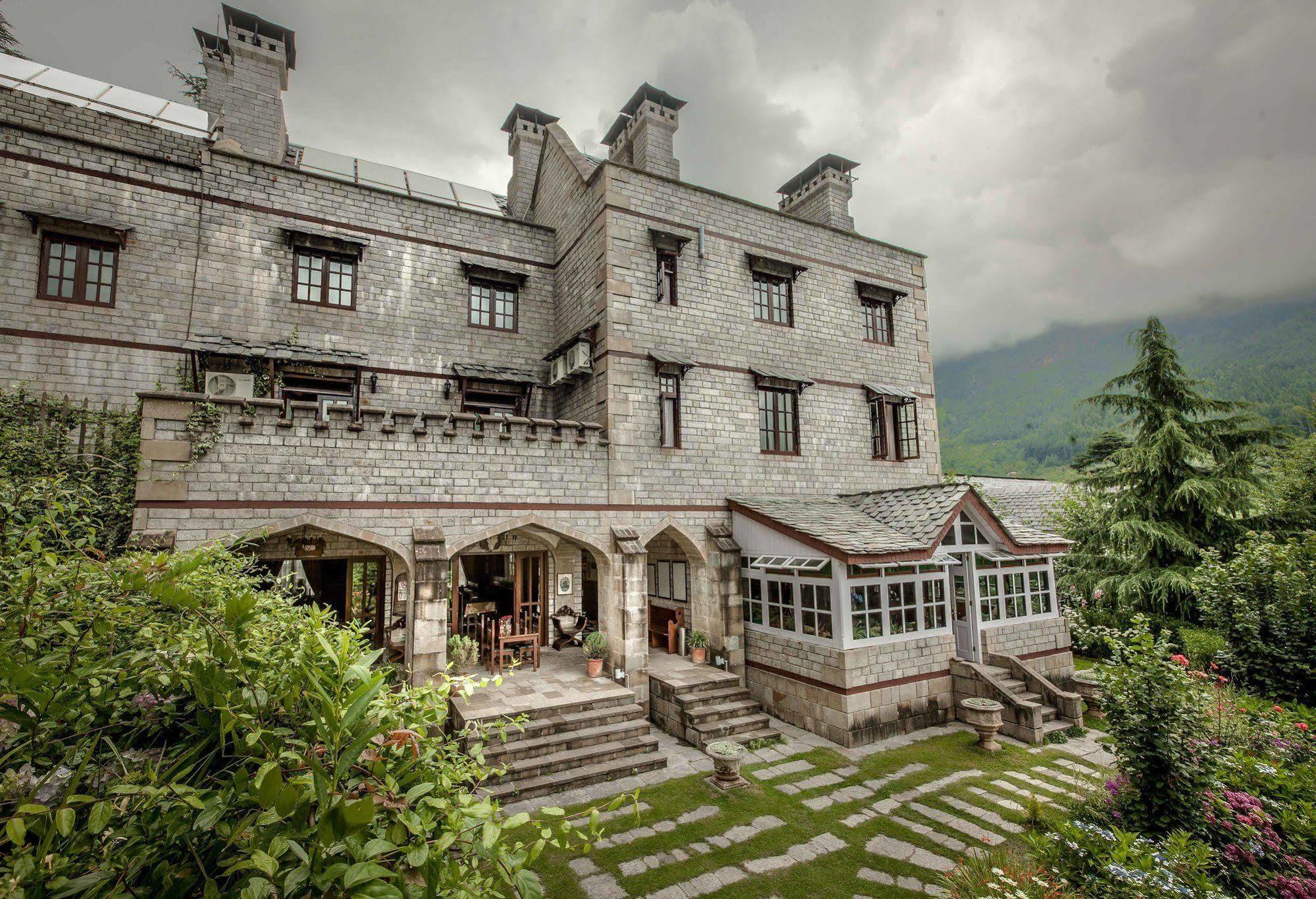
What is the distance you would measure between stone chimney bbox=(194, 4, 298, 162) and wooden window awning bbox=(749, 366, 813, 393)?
12519mm

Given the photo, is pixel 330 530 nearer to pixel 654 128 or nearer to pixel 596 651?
pixel 596 651

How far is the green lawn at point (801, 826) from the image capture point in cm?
630

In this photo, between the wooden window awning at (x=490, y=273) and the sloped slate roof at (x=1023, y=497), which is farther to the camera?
the sloped slate roof at (x=1023, y=497)

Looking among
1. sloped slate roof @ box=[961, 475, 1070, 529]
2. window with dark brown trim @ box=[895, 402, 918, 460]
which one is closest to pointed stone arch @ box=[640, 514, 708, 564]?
window with dark brown trim @ box=[895, 402, 918, 460]

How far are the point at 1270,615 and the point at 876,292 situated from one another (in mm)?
10753

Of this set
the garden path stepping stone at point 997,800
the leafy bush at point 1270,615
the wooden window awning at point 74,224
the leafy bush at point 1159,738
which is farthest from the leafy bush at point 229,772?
the leafy bush at point 1270,615

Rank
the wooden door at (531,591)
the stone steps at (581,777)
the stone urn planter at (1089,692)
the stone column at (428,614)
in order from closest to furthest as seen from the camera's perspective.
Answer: the stone steps at (581,777)
the stone column at (428,614)
the stone urn planter at (1089,692)
the wooden door at (531,591)

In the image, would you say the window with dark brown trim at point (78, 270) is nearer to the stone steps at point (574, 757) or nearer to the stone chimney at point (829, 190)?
the stone steps at point (574, 757)

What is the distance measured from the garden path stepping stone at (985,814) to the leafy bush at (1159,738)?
142cm

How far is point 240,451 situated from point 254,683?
8.92 meters

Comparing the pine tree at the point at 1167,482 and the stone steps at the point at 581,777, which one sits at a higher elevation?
the pine tree at the point at 1167,482

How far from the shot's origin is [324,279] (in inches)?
505

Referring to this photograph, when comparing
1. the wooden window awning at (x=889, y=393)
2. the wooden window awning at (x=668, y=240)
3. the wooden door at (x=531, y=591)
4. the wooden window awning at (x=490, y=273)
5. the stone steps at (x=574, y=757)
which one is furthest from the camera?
the wooden window awning at (x=889, y=393)

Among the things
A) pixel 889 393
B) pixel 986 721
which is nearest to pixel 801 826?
pixel 986 721
